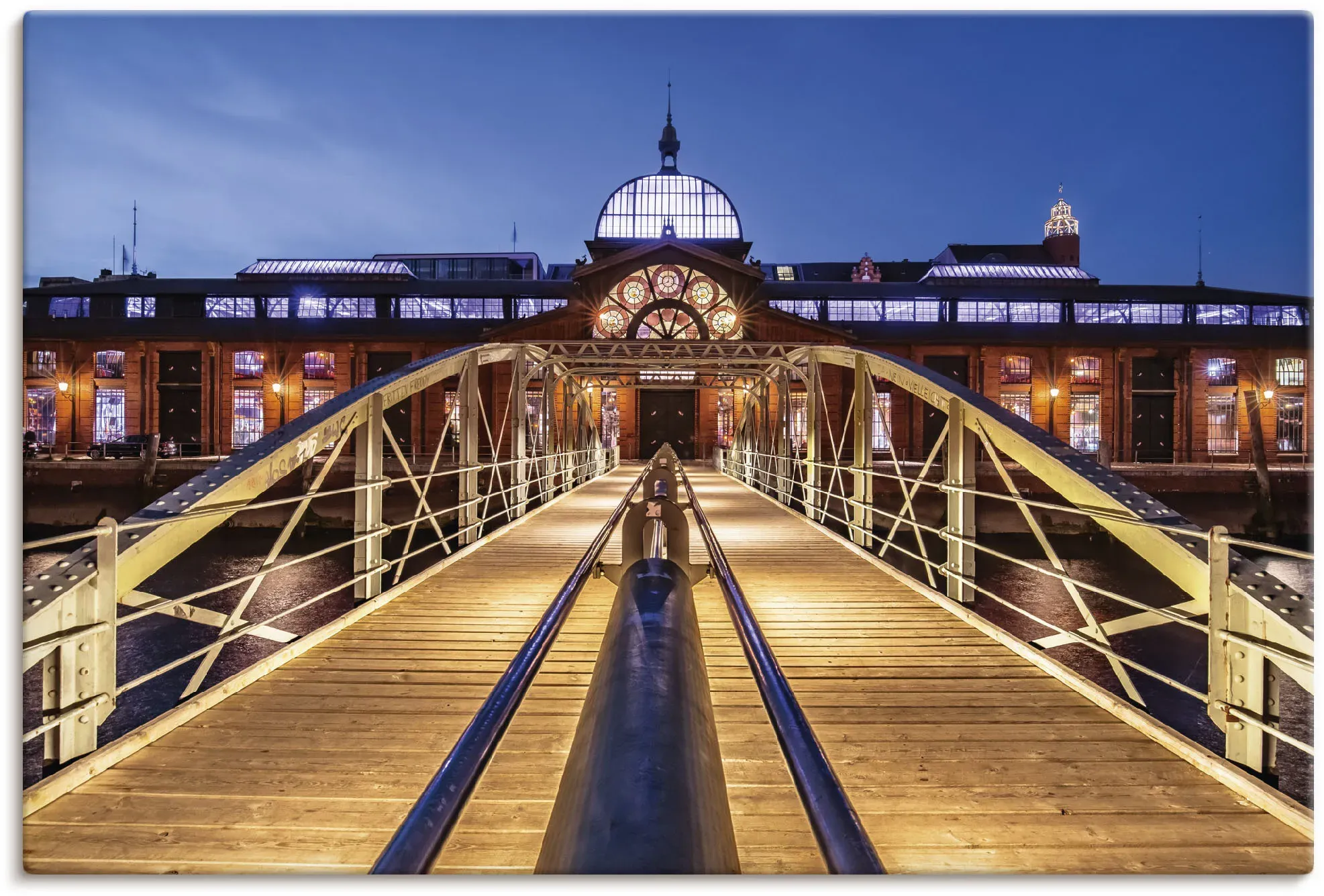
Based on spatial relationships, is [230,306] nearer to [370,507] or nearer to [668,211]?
[668,211]

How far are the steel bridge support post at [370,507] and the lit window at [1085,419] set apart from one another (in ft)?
95.8

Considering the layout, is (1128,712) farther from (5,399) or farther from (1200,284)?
(1200,284)

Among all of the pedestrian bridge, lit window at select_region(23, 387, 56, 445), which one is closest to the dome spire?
lit window at select_region(23, 387, 56, 445)

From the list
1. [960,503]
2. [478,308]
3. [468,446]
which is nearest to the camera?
[960,503]

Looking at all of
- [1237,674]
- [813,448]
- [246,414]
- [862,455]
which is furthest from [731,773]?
[246,414]

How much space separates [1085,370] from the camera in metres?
29.0

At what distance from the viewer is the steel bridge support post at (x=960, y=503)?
5785mm

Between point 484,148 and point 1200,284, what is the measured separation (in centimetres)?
3540

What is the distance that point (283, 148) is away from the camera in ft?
15.5

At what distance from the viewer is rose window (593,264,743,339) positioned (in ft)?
84.9

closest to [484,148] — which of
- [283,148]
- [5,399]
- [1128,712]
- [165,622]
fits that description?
[283,148]

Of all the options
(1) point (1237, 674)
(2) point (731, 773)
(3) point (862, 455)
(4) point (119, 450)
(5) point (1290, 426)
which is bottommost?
(2) point (731, 773)

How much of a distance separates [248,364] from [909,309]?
2663cm

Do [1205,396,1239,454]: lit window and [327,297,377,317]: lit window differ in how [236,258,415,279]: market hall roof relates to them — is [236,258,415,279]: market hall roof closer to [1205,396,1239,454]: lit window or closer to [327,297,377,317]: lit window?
[327,297,377,317]: lit window
